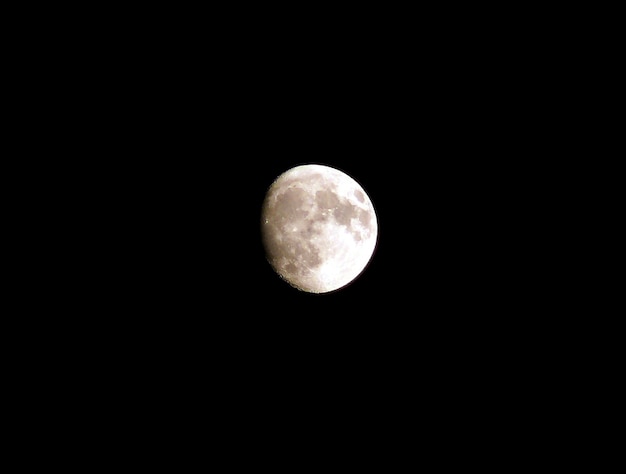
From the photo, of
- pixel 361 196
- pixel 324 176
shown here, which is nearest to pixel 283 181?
pixel 324 176

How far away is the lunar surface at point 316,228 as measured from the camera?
7.92ft

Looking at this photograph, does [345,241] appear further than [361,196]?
No

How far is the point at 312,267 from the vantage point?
248 cm

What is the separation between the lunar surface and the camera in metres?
2.41

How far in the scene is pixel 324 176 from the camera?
2.62 metres

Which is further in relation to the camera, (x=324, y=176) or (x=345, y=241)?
(x=324, y=176)

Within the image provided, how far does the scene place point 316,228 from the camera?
2393 mm

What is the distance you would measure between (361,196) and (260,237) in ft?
2.81

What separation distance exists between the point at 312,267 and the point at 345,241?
305 millimetres

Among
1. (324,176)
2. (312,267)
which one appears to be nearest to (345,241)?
(312,267)

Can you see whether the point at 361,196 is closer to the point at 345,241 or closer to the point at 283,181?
the point at 345,241

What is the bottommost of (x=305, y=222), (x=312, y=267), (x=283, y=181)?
(x=312, y=267)

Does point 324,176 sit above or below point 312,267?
above

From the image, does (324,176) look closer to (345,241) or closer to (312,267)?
(345,241)
